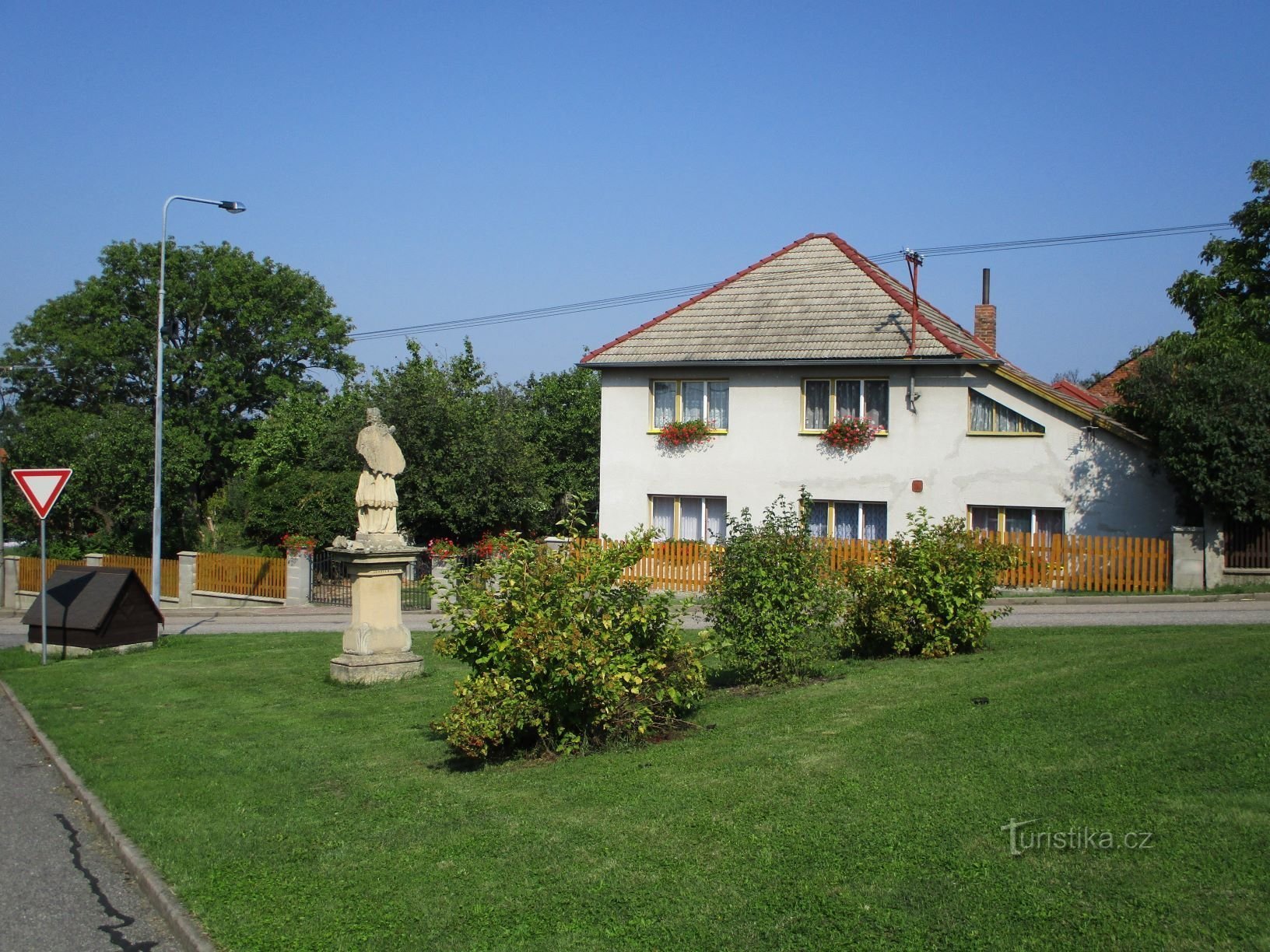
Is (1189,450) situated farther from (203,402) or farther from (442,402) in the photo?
(203,402)

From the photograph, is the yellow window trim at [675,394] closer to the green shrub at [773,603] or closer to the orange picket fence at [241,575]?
the orange picket fence at [241,575]

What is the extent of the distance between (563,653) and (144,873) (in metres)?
2.98

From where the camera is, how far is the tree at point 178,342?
4753cm

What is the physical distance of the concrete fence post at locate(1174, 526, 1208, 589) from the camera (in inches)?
850

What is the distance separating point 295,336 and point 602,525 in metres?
26.4

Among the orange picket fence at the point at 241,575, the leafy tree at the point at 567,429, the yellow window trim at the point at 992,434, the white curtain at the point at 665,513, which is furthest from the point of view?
the leafy tree at the point at 567,429

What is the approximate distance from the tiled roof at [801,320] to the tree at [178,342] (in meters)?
23.4

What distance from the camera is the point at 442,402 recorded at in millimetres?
31469

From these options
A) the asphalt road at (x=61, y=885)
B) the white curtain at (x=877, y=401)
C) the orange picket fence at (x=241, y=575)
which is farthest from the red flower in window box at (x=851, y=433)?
the asphalt road at (x=61, y=885)

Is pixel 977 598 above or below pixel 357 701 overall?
above

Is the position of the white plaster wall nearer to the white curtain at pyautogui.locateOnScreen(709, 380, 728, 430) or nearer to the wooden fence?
the white curtain at pyautogui.locateOnScreen(709, 380, 728, 430)

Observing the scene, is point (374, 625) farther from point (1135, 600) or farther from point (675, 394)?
point (675, 394)

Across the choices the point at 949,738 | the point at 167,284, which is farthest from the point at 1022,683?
the point at 167,284
